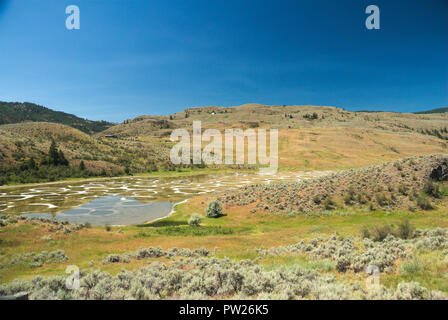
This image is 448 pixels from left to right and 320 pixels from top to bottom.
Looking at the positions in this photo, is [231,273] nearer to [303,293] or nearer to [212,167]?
[303,293]

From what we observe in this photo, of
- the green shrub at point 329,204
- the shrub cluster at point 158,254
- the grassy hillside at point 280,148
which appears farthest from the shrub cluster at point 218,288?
the grassy hillside at point 280,148

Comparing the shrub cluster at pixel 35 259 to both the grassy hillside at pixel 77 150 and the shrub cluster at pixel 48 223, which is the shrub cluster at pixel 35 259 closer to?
the shrub cluster at pixel 48 223

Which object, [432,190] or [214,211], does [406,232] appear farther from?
[214,211]

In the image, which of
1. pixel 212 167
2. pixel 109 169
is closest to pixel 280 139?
pixel 212 167

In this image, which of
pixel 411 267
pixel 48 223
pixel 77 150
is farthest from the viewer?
pixel 77 150

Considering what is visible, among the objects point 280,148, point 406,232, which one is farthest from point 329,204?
point 280,148

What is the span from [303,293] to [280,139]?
122m

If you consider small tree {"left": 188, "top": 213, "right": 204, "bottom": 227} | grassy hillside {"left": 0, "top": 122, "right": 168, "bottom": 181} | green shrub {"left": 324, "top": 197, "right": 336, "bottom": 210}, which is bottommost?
small tree {"left": 188, "top": 213, "right": 204, "bottom": 227}

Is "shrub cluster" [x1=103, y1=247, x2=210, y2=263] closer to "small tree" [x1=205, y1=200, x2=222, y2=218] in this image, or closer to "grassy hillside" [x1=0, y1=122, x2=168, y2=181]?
"small tree" [x1=205, y1=200, x2=222, y2=218]

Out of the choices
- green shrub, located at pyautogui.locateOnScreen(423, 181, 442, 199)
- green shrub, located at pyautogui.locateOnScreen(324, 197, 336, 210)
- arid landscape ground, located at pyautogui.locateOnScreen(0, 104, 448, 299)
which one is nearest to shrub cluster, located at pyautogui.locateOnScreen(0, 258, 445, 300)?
arid landscape ground, located at pyautogui.locateOnScreen(0, 104, 448, 299)

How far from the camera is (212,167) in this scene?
93.0m

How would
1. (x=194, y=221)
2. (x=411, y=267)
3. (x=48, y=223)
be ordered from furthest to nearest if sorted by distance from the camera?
(x=194, y=221), (x=48, y=223), (x=411, y=267)

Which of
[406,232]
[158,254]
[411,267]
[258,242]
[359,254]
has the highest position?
[411,267]

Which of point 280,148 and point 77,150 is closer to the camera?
point 77,150
